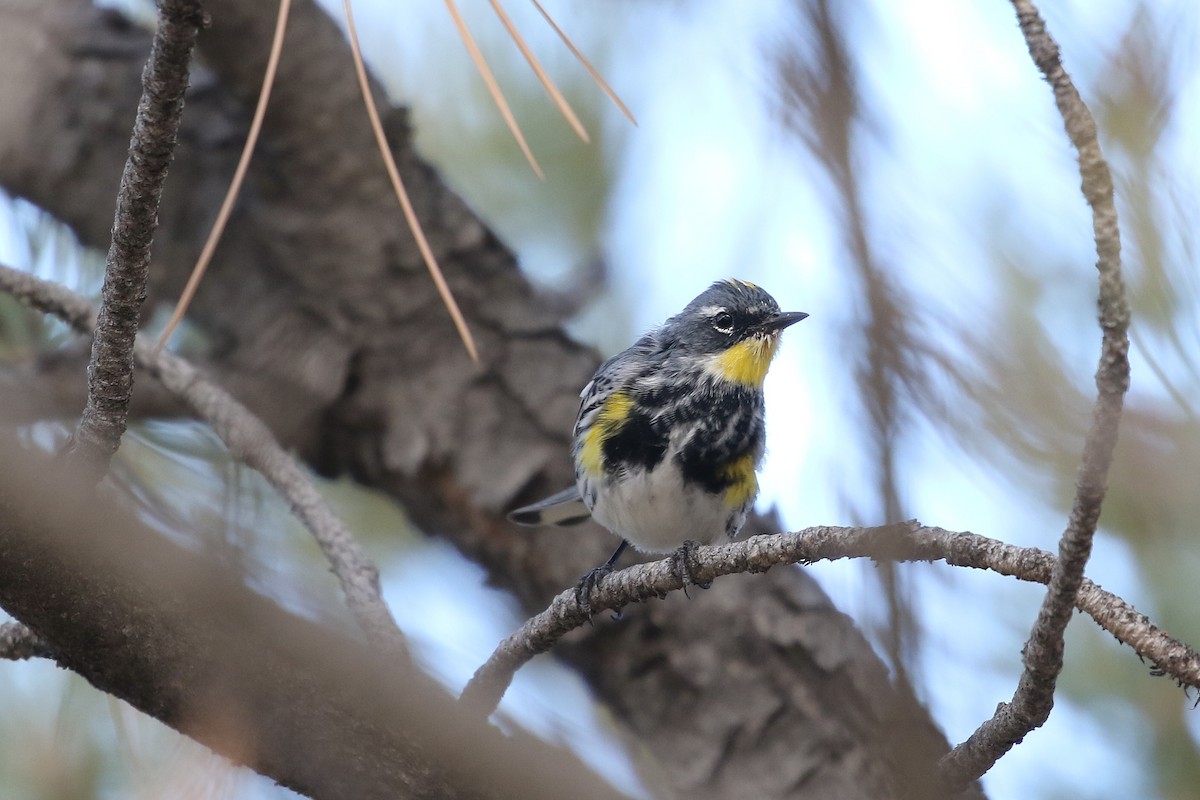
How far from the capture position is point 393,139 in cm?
371

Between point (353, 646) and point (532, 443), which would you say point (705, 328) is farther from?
point (353, 646)

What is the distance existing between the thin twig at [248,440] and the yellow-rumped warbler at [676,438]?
864mm

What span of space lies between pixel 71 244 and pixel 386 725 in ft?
8.74

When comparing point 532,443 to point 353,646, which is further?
point 532,443

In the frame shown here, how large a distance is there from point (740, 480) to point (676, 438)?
0.73 feet

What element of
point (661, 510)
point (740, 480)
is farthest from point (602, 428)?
point (740, 480)

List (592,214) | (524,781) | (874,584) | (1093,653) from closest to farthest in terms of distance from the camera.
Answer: (874,584) < (524,781) < (1093,653) < (592,214)

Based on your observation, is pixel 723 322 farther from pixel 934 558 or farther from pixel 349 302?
pixel 934 558

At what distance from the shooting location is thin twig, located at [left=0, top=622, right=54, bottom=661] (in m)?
1.98

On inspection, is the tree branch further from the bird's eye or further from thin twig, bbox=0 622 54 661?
the bird's eye

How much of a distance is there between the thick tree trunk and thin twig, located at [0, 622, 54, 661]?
179 cm

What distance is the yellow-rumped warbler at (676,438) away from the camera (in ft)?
10.8

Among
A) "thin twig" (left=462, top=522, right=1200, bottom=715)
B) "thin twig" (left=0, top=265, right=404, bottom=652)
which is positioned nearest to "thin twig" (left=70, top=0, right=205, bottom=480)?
"thin twig" (left=0, top=265, right=404, bottom=652)

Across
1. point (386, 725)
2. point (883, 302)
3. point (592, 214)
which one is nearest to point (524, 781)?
point (386, 725)
